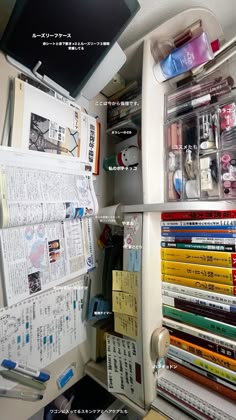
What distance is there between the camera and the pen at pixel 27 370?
641mm

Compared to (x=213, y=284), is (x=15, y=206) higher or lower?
higher

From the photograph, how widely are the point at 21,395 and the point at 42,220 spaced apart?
562 millimetres

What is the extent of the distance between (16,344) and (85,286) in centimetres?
30

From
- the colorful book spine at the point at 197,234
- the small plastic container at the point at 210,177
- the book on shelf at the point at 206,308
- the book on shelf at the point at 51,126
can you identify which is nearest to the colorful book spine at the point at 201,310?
the book on shelf at the point at 206,308

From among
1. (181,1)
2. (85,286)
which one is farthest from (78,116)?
(85,286)

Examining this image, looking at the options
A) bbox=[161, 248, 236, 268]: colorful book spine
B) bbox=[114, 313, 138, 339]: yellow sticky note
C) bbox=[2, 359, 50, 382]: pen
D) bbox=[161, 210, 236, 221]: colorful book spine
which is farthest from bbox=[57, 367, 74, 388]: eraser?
bbox=[161, 210, 236, 221]: colorful book spine

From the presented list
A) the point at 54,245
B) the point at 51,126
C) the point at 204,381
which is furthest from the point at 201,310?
the point at 51,126

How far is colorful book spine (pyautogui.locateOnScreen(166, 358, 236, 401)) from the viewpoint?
2.08 feet

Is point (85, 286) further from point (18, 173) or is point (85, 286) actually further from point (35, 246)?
point (18, 173)

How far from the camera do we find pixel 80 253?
84 cm

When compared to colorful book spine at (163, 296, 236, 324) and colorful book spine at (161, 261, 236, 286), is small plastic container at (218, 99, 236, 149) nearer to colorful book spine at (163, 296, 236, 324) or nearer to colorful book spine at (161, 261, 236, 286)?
colorful book spine at (161, 261, 236, 286)

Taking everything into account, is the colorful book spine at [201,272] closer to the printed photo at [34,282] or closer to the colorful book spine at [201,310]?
the colorful book spine at [201,310]

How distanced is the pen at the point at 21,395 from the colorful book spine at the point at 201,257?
64cm

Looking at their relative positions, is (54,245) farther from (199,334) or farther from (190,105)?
(190,105)
